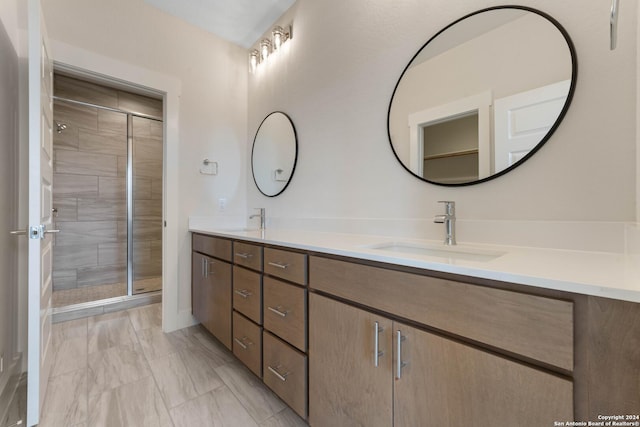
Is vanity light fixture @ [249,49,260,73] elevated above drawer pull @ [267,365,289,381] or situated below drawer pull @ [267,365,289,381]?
above

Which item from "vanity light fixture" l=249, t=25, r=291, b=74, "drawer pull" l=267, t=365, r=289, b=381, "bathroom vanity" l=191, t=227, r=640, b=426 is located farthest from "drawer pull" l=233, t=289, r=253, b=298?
→ "vanity light fixture" l=249, t=25, r=291, b=74

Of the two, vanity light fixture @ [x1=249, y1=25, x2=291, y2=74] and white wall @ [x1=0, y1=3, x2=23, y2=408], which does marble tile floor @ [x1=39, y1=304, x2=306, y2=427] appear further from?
vanity light fixture @ [x1=249, y1=25, x2=291, y2=74]

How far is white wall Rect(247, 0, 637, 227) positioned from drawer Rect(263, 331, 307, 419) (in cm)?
83

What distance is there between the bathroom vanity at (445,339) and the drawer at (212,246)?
52 cm

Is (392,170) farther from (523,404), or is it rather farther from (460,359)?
(523,404)

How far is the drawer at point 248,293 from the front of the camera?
137 cm

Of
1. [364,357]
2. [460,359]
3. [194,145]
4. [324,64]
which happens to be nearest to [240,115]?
[194,145]

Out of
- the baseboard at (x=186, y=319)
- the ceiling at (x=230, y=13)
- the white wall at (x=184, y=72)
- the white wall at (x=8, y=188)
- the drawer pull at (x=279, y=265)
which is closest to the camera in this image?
the drawer pull at (x=279, y=265)

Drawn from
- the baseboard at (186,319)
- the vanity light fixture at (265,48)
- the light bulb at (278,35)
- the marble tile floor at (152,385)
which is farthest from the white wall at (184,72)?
the light bulb at (278,35)

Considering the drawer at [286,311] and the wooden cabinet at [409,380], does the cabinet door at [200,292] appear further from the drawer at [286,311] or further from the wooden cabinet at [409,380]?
the wooden cabinet at [409,380]

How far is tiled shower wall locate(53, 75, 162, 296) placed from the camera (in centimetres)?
289

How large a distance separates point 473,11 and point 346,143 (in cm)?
85

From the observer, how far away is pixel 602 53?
85 cm

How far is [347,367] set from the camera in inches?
37.0
